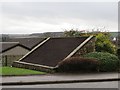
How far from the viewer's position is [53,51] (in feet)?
83.3

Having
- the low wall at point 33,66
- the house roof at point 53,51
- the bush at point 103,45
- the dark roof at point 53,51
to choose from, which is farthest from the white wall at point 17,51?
the bush at point 103,45

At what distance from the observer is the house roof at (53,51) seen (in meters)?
24.0

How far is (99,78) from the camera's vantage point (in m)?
17.8

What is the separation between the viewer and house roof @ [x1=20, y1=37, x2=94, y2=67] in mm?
24047

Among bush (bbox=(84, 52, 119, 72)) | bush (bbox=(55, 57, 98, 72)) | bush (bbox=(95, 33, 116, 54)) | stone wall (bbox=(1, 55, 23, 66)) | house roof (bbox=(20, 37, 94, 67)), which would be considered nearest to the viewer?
bush (bbox=(55, 57, 98, 72))

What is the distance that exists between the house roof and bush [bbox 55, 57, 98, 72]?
1.64 m

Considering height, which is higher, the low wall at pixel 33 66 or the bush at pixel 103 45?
the bush at pixel 103 45

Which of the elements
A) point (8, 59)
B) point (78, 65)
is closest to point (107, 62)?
point (78, 65)

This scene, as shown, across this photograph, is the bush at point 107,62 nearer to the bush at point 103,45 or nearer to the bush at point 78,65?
the bush at point 78,65

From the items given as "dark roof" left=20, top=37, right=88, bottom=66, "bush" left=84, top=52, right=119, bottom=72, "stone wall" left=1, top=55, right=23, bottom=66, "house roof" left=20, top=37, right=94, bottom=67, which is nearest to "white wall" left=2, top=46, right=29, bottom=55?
"stone wall" left=1, top=55, right=23, bottom=66

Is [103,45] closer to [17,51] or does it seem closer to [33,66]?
[33,66]

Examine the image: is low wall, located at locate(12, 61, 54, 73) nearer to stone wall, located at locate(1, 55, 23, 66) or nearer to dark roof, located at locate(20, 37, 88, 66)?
dark roof, located at locate(20, 37, 88, 66)

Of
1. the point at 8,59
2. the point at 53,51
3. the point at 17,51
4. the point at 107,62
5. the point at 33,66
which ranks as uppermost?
the point at 53,51

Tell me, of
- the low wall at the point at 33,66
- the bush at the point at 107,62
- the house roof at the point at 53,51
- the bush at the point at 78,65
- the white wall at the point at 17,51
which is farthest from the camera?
the white wall at the point at 17,51
